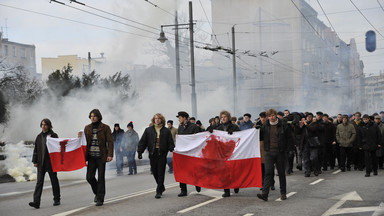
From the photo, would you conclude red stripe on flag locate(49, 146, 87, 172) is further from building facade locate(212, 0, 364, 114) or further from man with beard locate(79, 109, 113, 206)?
building facade locate(212, 0, 364, 114)

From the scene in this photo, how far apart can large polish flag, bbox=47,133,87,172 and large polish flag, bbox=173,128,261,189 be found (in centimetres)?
204

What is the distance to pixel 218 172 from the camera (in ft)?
33.1

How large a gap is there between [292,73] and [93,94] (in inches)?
1281

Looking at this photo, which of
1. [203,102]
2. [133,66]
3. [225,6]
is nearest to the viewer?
[133,66]

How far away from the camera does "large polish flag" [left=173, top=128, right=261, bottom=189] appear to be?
993cm

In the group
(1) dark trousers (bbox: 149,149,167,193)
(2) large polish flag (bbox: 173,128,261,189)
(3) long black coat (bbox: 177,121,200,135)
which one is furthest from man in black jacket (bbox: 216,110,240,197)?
(1) dark trousers (bbox: 149,149,167,193)

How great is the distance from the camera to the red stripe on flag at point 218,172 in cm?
989

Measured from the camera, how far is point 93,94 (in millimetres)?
32344

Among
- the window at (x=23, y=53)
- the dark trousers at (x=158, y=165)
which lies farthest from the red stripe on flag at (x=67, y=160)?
the window at (x=23, y=53)

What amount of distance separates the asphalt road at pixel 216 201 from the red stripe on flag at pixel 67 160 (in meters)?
0.64

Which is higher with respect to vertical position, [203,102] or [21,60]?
[21,60]

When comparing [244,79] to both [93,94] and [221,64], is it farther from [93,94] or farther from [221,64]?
[93,94]

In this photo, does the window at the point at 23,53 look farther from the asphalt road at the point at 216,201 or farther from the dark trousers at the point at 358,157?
the dark trousers at the point at 358,157

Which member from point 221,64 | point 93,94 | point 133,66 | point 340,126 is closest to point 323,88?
point 221,64
